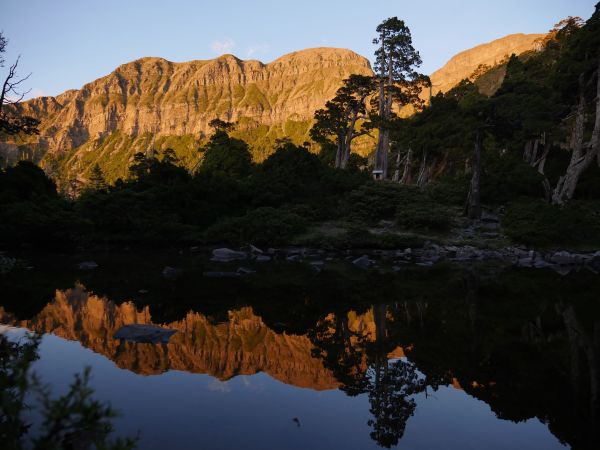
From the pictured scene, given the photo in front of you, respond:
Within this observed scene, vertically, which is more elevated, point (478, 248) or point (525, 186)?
point (525, 186)

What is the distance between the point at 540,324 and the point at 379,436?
6.40 m

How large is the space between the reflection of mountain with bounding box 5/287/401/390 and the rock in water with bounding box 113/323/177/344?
149mm

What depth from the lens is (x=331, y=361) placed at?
23.7 feet

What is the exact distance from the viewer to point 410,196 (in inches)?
1133

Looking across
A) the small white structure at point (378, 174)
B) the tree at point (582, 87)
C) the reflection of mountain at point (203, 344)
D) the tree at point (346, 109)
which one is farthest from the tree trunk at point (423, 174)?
the reflection of mountain at point (203, 344)

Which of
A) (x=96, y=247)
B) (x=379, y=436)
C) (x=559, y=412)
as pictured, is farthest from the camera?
(x=96, y=247)

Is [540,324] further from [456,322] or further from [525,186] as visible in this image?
[525,186]

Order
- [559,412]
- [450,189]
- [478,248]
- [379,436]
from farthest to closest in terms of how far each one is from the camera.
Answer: [450,189] < [478,248] < [559,412] < [379,436]

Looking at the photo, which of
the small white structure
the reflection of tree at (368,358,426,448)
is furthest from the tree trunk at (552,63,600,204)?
the reflection of tree at (368,358,426,448)

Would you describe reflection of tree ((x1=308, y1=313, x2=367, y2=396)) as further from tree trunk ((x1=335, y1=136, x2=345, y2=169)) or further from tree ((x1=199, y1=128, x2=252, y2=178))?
tree ((x1=199, y1=128, x2=252, y2=178))

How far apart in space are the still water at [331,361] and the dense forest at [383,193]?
1089 cm

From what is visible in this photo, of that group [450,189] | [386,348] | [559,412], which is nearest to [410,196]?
[450,189]

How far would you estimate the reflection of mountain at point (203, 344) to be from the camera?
271 inches

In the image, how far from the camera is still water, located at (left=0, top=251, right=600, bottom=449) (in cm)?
501
